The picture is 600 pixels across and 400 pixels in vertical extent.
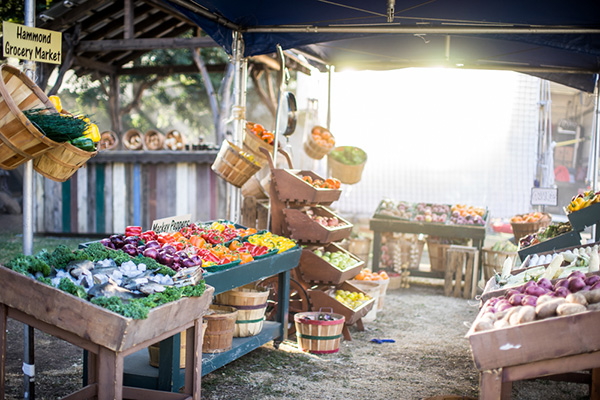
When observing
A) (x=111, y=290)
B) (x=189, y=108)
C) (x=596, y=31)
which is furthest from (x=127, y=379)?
(x=189, y=108)

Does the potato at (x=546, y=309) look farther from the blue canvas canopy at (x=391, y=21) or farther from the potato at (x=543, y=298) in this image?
the blue canvas canopy at (x=391, y=21)

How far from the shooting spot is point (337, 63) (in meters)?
9.41

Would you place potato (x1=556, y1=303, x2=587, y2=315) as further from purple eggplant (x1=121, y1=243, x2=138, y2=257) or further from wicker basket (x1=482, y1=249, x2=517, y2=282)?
wicker basket (x1=482, y1=249, x2=517, y2=282)

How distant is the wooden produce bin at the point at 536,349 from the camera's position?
9.48ft

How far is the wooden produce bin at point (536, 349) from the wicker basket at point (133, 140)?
998 centimetres

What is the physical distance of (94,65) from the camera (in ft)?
43.7

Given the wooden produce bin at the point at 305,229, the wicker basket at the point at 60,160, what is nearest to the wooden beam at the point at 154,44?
the wooden produce bin at the point at 305,229

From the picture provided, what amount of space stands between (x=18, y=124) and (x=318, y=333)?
3.37 m

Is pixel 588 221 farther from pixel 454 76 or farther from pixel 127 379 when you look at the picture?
pixel 454 76

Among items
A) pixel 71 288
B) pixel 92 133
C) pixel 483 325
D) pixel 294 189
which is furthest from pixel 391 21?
pixel 71 288

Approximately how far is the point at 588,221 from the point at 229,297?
11.4 ft

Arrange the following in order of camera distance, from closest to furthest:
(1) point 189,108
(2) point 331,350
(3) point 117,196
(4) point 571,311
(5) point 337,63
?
(4) point 571,311 < (2) point 331,350 < (5) point 337,63 < (3) point 117,196 < (1) point 189,108

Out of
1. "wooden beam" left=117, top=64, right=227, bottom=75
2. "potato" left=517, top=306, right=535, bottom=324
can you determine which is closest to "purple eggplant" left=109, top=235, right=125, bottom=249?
"potato" left=517, top=306, right=535, bottom=324

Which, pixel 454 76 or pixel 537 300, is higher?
pixel 454 76
